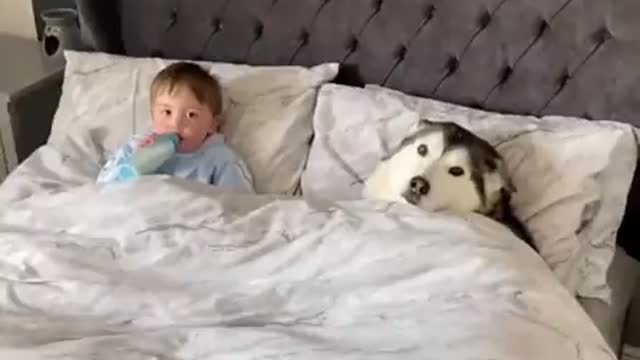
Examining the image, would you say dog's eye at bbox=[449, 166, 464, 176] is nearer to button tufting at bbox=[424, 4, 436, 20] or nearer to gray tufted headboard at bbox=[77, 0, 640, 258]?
gray tufted headboard at bbox=[77, 0, 640, 258]

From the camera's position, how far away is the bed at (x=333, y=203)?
175 centimetres

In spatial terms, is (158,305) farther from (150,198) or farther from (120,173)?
(120,173)

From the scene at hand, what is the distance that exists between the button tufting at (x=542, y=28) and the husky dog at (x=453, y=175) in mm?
311

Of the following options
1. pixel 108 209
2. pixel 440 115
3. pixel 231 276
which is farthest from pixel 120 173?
pixel 440 115

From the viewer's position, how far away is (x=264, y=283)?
6.13 ft

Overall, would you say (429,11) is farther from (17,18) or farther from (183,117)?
(17,18)

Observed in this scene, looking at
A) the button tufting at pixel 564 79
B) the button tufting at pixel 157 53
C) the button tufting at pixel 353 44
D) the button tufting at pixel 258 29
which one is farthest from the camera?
the button tufting at pixel 157 53

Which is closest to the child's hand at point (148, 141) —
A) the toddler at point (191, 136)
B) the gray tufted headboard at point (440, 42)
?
the toddler at point (191, 136)

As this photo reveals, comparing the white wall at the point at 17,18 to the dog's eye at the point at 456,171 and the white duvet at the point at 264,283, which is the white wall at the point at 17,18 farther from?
the dog's eye at the point at 456,171

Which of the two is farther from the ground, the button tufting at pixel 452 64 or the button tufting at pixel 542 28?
the button tufting at pixel 542 28

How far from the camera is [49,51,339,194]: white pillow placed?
2.34m

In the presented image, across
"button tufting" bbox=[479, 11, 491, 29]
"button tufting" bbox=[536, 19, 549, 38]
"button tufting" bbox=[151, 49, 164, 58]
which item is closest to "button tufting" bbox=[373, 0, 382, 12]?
"button tufting" bbox=[479, 11, 491, 29]

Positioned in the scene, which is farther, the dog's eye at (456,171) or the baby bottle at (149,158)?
the baby bottle at (149,158)

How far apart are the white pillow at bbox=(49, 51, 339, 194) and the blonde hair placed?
96 millimetres
